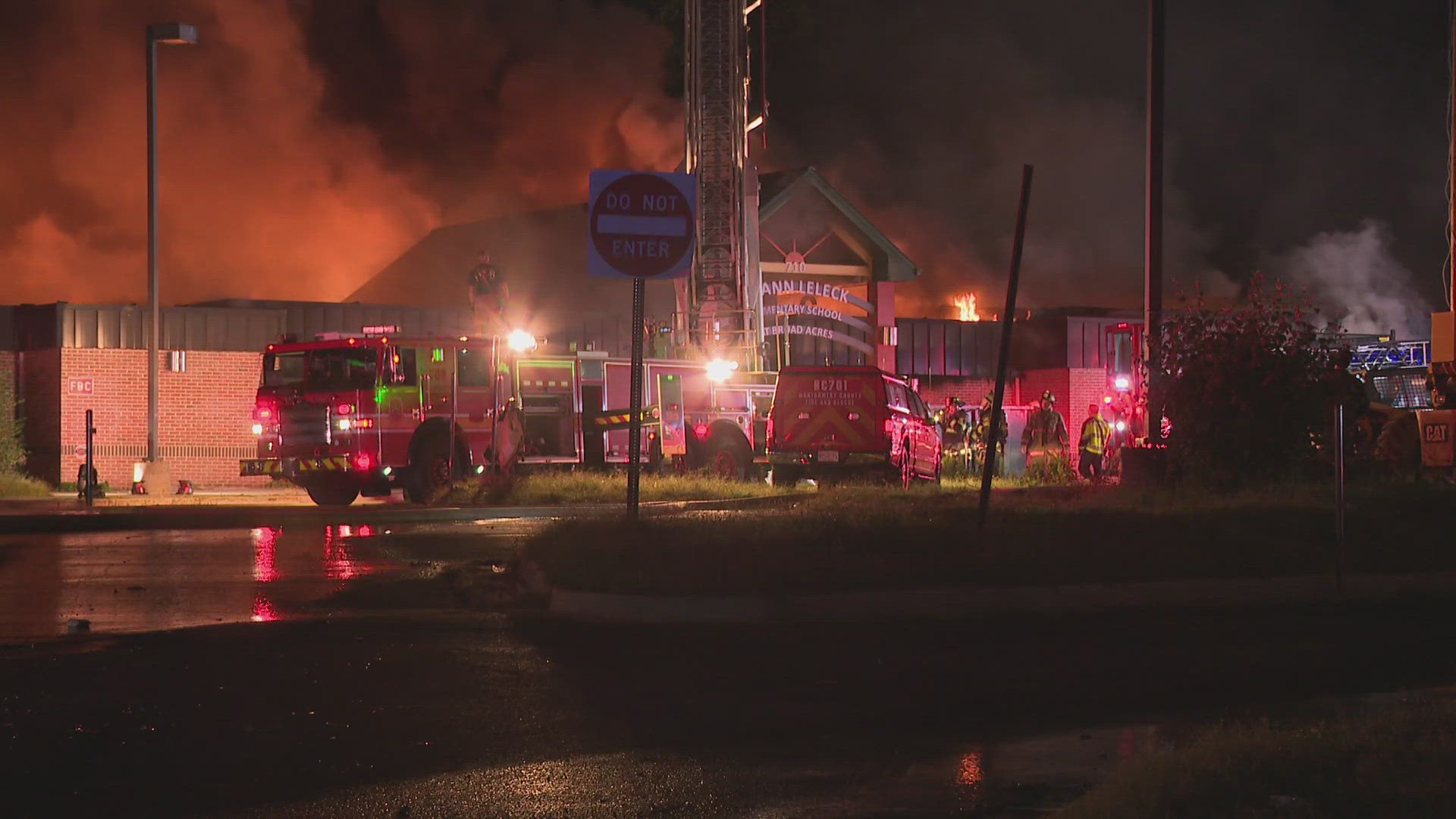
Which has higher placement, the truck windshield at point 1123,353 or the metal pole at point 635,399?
the truck windshield at point 1123,353

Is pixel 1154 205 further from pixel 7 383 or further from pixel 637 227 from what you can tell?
pixel 7 383

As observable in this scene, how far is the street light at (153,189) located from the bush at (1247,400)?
50.2 feet

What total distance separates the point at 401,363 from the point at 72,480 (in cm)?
1029

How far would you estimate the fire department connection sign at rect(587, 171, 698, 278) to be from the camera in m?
13.3

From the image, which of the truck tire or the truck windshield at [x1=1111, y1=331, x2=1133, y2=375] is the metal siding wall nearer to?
the truck windshield at [x1=1111, y1=331, x2=1133, y2=375]

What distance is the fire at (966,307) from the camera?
160ft

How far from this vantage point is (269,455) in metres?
22.4

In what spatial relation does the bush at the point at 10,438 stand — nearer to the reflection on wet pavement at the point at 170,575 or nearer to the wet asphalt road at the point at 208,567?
the wet asphalt road at the point at 208,567

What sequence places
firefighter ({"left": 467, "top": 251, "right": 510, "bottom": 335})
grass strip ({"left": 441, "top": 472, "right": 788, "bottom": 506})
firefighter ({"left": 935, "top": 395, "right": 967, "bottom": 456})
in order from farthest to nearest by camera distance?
firefighter ({"left": 935, "top": 395, "right": 967, "bottom": 456}) < firefighter ({"left": 467, "top": 251, "right": 510, "bottom": 335}) < grass strip ({"left": 441, "top": 472, "right": 788, "bottom": 506})

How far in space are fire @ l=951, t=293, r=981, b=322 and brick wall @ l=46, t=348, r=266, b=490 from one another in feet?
79.6

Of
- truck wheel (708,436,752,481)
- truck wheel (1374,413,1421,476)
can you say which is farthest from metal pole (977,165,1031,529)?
truck wheel (708,436,752,481)

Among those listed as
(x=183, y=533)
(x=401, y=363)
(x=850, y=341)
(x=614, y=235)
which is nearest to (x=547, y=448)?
(x=401, y=363)

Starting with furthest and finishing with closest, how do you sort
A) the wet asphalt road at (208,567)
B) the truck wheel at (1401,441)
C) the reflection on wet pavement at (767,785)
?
1. the truck wheel at (1401,441)
2. the wet asphalt road at (208,567)
3. the reflection on wet pavement at (767,785)

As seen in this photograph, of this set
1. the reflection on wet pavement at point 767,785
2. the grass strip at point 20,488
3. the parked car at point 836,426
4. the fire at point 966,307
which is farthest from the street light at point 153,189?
the fire at point 966,307
